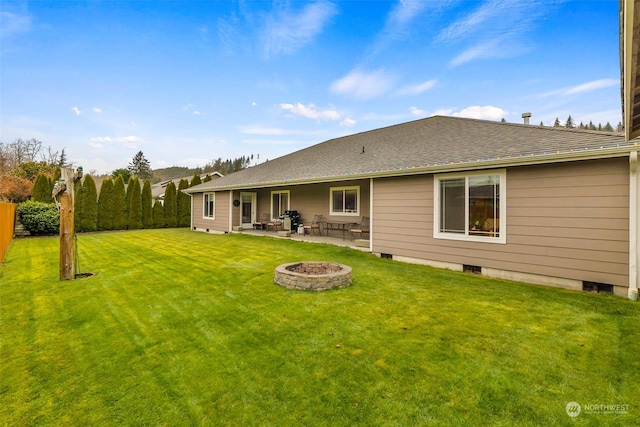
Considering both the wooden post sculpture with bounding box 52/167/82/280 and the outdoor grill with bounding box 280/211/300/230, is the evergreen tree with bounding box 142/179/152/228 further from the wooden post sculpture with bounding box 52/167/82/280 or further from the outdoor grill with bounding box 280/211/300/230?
the wooden post sculpture with bounding box 52/167/82/280

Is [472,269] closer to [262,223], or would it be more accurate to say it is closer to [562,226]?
[562,226]

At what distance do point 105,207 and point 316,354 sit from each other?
18130mm

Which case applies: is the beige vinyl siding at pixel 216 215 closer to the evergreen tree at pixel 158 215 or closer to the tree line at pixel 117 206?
the tree line at pixel 117 206

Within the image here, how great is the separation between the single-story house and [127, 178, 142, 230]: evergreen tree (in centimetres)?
1294

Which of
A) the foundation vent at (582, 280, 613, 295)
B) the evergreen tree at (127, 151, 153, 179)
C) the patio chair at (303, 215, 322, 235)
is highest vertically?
the evergreen tree at (127, 151, 153, 179)

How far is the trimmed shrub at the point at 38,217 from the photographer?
12922mm

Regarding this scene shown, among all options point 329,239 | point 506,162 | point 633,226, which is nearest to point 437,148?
point 506,162

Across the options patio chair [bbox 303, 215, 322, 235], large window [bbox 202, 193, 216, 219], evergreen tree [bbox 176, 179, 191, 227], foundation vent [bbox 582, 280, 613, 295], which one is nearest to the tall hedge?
evergreen tree [bbox 176, 179, 191, 227]

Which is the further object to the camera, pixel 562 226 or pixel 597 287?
pixel 562 226

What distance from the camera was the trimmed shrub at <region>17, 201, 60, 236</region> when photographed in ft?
42.4

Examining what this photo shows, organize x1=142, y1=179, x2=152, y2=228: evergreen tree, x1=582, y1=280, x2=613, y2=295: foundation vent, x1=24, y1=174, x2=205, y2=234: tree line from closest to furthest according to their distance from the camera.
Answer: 1. x1=582, y1=280, x2=613, y2=295: foundation vent
2. x1=24, y1=174, x2=205, y2=234: tree line
3. x1=142, y1=179, x2=152, y2=228: evergreen tree

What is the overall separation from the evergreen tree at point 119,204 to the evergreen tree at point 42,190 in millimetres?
2799

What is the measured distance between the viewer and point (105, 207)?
1609 centimetres

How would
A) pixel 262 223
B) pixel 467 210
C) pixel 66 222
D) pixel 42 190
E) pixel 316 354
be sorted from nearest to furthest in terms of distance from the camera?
pixel 316 354
pixel 66 222
pixel 467 210
pixel 262 223
pixel 42 190
